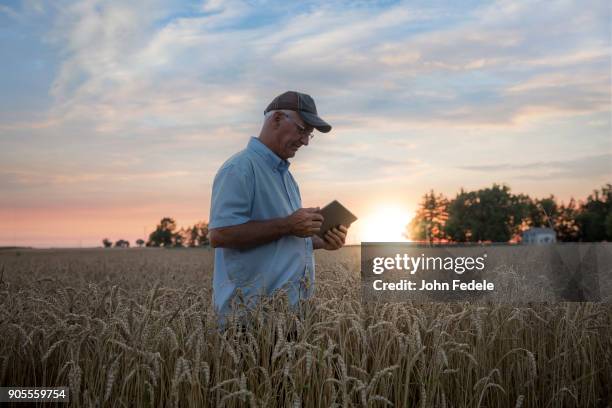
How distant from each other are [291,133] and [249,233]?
841 mm

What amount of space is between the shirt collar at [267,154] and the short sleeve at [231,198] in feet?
0.81

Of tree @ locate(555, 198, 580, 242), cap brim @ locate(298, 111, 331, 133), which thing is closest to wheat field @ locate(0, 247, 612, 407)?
cap brim @ locate(298, 111, 331, 133)

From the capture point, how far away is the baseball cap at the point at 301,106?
4.56 metres

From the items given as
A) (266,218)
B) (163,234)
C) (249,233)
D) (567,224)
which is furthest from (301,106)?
(163,234)

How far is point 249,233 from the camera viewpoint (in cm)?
428

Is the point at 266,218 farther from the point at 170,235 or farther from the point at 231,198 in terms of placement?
the point at 170,235

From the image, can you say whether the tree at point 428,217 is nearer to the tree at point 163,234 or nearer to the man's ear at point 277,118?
the tree at point 163,234

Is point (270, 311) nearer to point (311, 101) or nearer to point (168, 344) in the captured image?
point (168, 344)

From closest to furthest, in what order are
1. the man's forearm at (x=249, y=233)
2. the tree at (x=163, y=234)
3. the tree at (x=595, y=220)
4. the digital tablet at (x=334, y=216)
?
the man's forearm at (x=249, y=233) → the digital tablet at (x=334, y=216) → the tree at (x=595, y=220) → the tree at (x=163, y=234)

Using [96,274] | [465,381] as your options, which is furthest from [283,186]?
[96,274]

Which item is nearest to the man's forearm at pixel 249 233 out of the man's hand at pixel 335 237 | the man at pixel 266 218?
the man at pixel 266 218

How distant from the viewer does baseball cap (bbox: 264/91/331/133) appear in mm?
4557

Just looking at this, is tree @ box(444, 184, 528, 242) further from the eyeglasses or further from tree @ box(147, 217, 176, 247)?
the eyeglasses

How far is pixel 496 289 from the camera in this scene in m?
6.15
